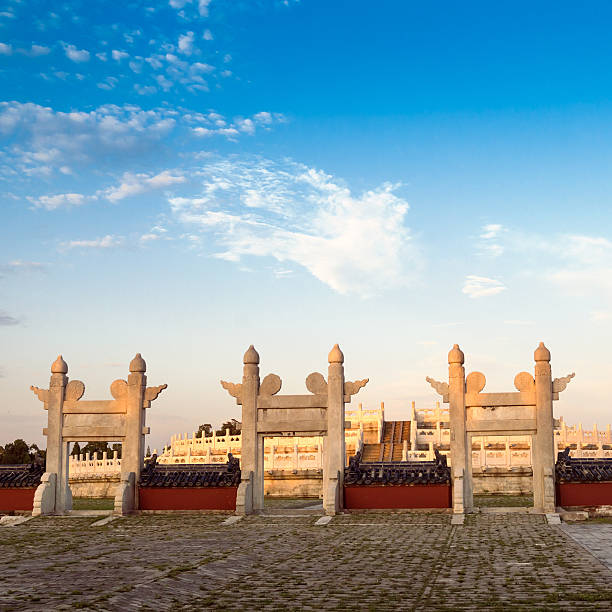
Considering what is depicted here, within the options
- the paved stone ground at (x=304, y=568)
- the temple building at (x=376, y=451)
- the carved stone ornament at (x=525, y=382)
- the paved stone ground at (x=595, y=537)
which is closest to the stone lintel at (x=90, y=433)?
the paved stone ground at (x=304, y=568)

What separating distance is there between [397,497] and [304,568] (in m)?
10.2

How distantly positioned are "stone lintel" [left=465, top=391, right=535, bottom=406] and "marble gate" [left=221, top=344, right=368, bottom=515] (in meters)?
2.89

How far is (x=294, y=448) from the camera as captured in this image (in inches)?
1505

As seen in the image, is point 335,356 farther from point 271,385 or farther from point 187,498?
point 187,498

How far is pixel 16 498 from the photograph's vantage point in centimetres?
2319

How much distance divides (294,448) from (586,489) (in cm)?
1873

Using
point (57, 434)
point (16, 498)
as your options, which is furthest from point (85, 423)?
point (16, 498)

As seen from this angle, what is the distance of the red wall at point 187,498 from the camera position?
876 inches

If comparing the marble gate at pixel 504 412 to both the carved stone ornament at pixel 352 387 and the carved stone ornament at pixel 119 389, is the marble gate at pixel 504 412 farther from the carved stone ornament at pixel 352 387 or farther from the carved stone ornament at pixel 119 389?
the carved stone ornament at pixel 119 389

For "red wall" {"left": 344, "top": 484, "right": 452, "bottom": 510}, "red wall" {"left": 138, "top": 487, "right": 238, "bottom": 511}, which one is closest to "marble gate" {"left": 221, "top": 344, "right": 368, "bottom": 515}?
"red wall" {"left": 344, "top": 484, "right": 452, "bottom": 510}

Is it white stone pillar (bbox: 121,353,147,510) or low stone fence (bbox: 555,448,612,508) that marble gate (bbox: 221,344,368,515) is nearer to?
white stone pillar (bbox: 121,353,147,510)

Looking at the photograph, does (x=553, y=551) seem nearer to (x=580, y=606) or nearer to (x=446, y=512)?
(x=580, y=606)

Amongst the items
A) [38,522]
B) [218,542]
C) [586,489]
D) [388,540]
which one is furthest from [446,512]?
[38,522]

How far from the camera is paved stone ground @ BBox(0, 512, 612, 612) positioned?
9055mm
